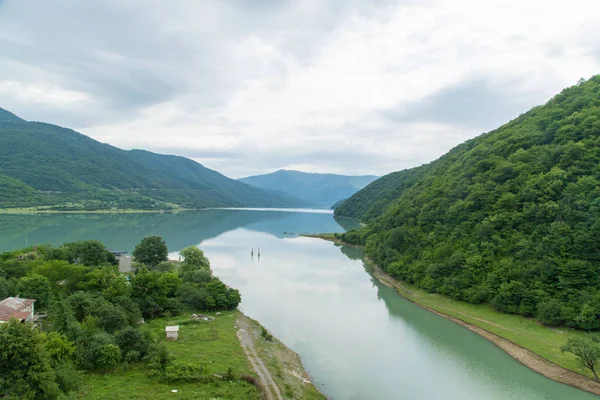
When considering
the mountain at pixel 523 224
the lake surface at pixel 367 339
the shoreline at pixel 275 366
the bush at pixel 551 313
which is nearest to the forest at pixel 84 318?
the shoreline at pixel 275 366

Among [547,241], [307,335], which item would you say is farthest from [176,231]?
[547,241]

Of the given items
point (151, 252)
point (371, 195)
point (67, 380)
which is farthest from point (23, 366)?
point (371, 195)

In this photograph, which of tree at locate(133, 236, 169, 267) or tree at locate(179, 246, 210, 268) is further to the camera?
tree at locate(133, 236, 169, 267)

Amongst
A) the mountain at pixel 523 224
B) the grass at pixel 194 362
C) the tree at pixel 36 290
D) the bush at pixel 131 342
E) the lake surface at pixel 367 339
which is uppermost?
the mountain at pixel 523 224

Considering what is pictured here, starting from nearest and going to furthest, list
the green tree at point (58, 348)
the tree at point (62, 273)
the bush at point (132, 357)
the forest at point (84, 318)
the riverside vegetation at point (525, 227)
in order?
the forest at point (84, 318) < the green tree at point (58, 348) < the bush at point (132, 357) < the riverside vegetation at point (525, 227) < the tree at point (62, 273)

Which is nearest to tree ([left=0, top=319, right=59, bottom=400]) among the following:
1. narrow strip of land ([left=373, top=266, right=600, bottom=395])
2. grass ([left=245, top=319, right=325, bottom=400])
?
grass ([left=245, top=319, right=325, bottom=400])

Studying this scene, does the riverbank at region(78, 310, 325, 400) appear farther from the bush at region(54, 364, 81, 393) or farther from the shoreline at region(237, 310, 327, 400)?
the bush at region(54, 364, 81, 393)

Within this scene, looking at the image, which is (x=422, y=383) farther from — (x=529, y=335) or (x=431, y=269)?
(x=431, y=269)

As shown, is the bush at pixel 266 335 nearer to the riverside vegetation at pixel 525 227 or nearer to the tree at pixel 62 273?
the tree at pixel 62 273
